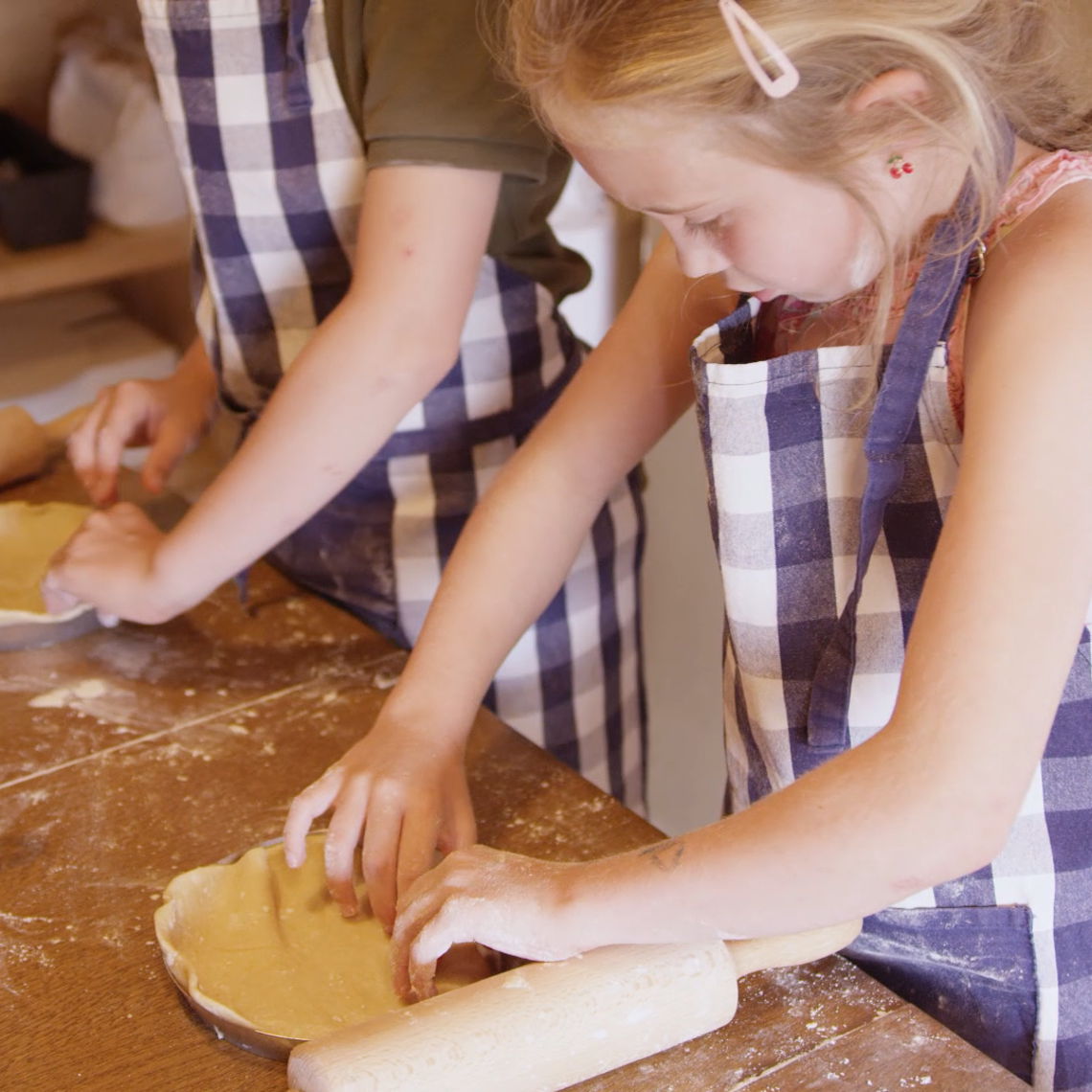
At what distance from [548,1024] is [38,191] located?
1600 mm

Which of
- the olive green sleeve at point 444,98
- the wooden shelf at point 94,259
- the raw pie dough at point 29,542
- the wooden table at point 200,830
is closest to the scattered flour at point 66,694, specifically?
the wooden table at point 200,830

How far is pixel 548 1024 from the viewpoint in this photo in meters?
0.68

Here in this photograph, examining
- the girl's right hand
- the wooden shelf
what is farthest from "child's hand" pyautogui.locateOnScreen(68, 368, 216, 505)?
the wooden shelf

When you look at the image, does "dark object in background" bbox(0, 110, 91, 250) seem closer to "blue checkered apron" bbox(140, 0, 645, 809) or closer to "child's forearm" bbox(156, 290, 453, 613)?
"blue checkered apron" bbox(140, 0, 645, 809)

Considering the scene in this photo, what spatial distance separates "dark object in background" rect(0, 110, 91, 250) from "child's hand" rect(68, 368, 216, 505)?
57 cm

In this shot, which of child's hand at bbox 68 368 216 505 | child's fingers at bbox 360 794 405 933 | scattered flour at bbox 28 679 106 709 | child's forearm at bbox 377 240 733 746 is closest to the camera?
child's fingers at bbox 360 794 405 933

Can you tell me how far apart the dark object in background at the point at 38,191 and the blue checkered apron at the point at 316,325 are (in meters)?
0.64

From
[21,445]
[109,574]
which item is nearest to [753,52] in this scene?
[109,574]

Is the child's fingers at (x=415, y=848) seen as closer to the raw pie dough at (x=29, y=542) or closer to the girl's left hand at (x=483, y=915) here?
the girl's left hand at (x=483, y=915)

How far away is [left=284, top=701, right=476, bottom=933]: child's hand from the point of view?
33.5 inches

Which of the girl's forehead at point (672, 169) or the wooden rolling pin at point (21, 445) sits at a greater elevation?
the girl's forehead at point (672, 169)

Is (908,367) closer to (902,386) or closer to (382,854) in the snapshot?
(902,386)

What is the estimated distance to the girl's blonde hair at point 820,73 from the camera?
0.68m

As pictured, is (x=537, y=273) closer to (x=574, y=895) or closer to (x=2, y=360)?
(x=574, y=895)
